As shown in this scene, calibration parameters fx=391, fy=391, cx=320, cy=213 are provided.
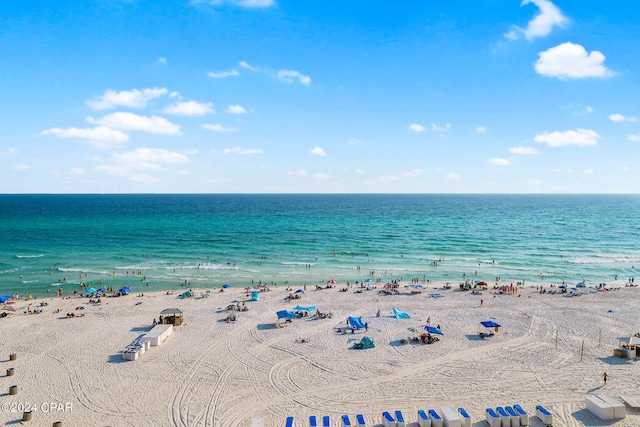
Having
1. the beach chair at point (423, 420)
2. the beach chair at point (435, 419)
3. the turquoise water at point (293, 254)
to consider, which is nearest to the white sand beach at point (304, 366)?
the beach chair at point (423, 420)

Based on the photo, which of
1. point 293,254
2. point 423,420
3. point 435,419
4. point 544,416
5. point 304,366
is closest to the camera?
point 435,419

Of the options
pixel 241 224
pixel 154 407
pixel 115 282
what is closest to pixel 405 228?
pixel 241 224

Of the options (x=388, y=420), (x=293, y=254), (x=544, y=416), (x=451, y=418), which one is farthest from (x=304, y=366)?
(x=293, y=254)

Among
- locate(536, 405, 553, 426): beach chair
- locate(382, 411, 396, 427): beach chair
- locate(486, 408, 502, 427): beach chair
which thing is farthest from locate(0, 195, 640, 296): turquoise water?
locate(536, 405, 553, 426): beach chair

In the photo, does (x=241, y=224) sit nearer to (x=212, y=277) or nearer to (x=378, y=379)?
(x=212, y=277)

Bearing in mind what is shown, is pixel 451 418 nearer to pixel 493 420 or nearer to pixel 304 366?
pixel 493 420

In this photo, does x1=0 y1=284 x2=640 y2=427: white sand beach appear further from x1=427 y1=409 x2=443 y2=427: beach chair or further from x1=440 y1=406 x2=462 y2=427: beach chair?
x1=440 y1=406 x2=462 y2=427: beach chair
